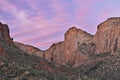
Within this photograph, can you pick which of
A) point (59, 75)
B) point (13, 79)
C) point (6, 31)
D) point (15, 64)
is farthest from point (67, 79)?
point (6, 31)

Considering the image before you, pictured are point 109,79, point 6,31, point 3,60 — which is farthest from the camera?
point 109,79

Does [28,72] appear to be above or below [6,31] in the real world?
below

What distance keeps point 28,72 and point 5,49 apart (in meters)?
15.8

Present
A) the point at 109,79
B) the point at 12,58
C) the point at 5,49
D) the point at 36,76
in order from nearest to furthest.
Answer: the point at 36,76 < the point at 12,58 < the point at 5,49 < the point at 109,79

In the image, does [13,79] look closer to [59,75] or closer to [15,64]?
[15,64]

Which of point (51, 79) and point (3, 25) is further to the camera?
point (3, 25)

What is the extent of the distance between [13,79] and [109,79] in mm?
133563

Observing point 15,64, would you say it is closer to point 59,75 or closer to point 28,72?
point 28,72

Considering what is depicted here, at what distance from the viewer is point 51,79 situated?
6500cm

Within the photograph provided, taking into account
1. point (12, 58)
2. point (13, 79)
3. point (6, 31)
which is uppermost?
point (6, 31)

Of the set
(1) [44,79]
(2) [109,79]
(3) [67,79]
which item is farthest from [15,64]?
(2) [109,79]

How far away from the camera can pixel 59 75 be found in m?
70.2

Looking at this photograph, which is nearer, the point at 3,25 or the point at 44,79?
the point at 44,79

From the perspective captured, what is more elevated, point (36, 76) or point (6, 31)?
point (6, 31)
